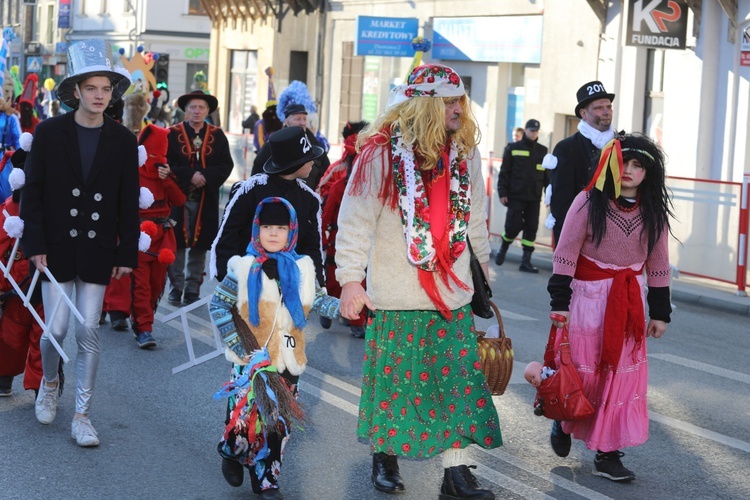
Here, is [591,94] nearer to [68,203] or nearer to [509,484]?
[509,484]

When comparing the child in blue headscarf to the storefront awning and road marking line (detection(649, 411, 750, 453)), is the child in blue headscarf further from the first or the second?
the storefront awning

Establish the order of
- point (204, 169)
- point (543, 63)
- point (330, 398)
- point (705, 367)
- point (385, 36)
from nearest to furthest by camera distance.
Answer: point (330, 398) < point (705, 367) < point (204, 169) < point (543, 63) < point (385, 36)

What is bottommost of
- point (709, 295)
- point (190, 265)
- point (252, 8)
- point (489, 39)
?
point (709, 295)

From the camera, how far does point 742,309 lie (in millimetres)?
13016

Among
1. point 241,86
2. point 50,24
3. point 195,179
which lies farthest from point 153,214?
point 50,24

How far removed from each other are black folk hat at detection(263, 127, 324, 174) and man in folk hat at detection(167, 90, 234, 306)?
172 inches

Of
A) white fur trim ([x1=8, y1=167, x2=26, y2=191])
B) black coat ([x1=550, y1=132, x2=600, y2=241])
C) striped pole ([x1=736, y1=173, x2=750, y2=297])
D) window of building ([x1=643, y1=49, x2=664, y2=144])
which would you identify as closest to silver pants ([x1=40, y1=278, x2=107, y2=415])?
white fur trim ([x1=8, y1=167, x2=26, y2=191])

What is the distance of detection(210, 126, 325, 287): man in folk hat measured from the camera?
20.6 ft

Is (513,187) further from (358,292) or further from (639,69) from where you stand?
(358,292)

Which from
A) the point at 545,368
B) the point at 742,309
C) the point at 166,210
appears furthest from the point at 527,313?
the point at 545,368

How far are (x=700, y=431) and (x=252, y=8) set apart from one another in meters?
31.2

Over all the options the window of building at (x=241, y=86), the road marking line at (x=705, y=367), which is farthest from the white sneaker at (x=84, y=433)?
the window of building at (x=241, y=86)

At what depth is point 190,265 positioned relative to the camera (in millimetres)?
11055

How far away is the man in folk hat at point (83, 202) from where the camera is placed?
6250 millimetres
